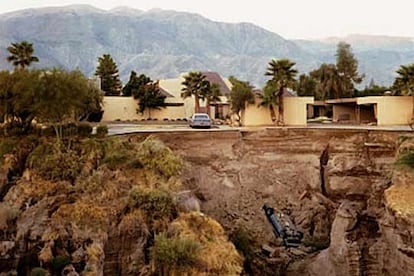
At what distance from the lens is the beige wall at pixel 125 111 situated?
5012cm

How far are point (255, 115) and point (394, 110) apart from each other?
1102 cm

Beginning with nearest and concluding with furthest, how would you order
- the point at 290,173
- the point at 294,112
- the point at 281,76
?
1. the point at 290,173
2. the point at 281,76
3. the point at 294,112

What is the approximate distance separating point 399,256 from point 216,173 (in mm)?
13743

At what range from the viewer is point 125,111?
5181 centimetres

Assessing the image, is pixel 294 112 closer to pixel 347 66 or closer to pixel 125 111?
pixel 125 111

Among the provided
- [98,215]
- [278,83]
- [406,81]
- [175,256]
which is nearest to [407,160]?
[175,256]

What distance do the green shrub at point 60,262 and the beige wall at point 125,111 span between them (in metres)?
31.1

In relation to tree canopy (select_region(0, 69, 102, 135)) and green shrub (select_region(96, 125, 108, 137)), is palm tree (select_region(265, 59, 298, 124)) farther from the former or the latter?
tree canopy (select_region(0, 69, 102, 135))

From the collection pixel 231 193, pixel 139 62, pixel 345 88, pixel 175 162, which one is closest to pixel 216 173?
pixel 231 193

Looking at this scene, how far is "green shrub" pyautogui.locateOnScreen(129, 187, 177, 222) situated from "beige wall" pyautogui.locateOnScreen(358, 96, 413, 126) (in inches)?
1012

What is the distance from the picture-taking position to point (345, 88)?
63.5m

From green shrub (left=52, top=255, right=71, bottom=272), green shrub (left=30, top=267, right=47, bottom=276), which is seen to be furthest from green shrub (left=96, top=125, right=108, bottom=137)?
green shrub (left=30, top=267, right=47, bottom=276)

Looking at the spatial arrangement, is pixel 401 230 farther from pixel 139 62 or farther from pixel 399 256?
pixel 139 62

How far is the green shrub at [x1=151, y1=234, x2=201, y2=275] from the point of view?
61.8ft
